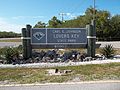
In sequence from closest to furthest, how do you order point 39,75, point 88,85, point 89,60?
point 88,85
point 39,75
point 89,60

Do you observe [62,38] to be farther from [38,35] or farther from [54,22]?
[54,22]

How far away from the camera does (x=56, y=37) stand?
14.9m

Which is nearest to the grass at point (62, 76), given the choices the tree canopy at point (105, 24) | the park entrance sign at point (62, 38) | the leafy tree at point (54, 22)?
the park entrance sign at point (62, 38)

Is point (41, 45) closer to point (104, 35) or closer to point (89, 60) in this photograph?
point (89, 60)

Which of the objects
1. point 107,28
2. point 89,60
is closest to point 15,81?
point 89,60

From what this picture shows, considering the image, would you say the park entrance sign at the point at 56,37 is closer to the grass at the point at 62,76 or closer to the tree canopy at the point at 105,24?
the grass at the point at 62,76

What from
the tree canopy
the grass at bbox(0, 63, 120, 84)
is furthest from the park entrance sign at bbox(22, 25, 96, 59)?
the tree canopy

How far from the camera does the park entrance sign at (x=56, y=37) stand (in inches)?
585

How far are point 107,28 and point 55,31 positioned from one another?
3890 centimetres

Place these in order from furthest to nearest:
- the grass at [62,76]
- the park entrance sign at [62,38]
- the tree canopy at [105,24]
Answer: the tree canopy at [105,24] → the park entrance sign at [62,38] → the grass at [62,76]

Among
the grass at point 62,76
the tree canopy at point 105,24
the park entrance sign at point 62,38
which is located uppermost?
the tree canopy at point 105,24

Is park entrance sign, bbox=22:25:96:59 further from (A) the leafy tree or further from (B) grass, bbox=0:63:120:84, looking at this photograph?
(A) the leafy tree

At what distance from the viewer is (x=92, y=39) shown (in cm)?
1479

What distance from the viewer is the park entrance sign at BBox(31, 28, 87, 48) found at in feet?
48.7
